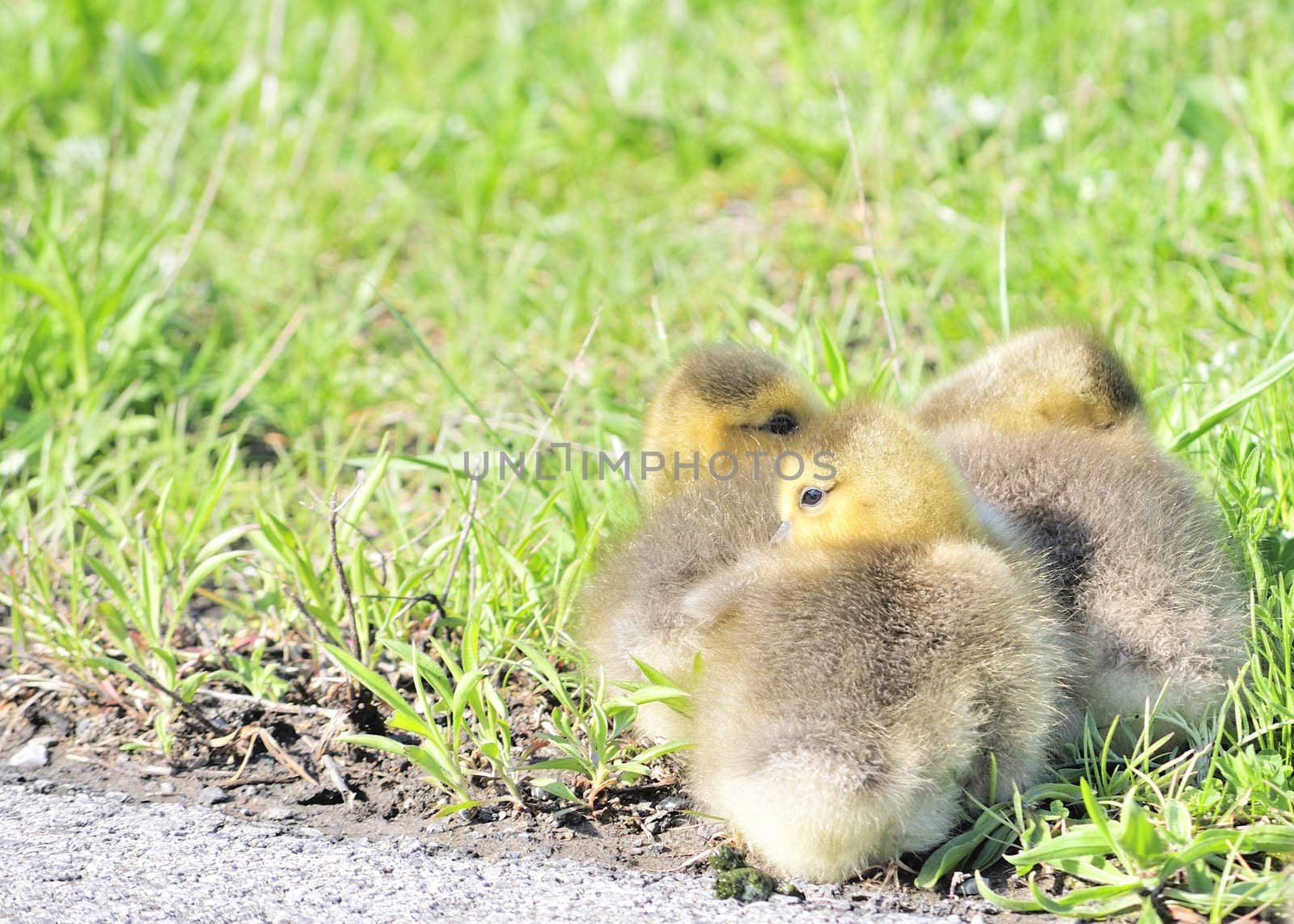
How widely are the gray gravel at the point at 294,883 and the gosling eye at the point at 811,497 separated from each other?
0.72 metres

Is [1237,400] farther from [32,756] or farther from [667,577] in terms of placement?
[32,756]

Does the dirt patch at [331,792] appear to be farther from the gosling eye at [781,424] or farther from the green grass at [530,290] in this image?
the gosling eye at [781,424]

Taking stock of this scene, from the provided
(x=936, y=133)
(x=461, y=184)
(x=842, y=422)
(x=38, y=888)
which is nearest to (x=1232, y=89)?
(x=936, y=133)

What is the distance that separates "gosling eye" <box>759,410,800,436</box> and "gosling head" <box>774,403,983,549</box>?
361 millimetres

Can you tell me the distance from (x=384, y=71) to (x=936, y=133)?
2.66 m

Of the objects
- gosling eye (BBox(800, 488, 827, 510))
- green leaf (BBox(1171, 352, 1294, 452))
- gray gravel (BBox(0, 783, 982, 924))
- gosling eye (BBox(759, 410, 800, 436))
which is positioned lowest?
gray gravel (BBox(0, 783, 982, 924))

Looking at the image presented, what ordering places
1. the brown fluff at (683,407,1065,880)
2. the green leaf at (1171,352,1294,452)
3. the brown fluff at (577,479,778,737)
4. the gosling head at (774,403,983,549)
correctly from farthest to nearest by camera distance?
the green leaf at (1171,352,1294,452)
the brown fluff at (577,479,778,737)
the gosling head at (774,403,983,549)
the brown fluff at (683,407,1065,880)

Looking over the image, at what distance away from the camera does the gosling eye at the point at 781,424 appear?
313 centimetres

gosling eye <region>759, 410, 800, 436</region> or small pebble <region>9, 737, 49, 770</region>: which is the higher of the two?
gosling eye <region>759, 410, 800, 436</region>

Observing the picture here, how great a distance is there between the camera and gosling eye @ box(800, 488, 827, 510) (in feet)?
8.99

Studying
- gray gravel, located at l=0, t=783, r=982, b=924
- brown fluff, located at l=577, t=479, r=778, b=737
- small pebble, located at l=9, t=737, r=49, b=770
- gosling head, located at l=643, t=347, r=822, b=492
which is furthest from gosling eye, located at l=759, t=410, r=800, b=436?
small pebble, located at l=9, t=737, r=49, b=770

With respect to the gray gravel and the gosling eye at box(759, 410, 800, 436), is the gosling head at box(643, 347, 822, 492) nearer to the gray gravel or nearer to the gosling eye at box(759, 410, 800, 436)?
the gosling eye at box(759, 410, 800, 436)

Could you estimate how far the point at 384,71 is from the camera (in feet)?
21.9

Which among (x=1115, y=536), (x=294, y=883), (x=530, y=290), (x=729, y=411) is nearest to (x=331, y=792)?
(x=294, y=883)
